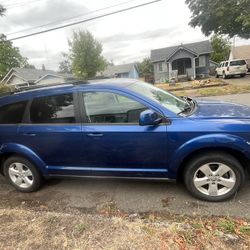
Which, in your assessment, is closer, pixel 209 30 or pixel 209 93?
pixel 209 93

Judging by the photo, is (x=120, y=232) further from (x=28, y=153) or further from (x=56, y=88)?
(x=56, y=88)

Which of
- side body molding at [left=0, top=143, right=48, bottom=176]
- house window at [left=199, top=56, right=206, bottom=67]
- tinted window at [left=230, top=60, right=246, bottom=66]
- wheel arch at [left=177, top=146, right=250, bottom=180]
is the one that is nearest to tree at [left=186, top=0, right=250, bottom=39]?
tinted window at [left=230, top=60, right=246, bottom=66]

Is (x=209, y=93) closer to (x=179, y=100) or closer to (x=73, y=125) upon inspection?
(x=179, y=100)

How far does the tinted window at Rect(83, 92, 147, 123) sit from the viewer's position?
153 inches

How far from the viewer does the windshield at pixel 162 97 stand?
397 cm

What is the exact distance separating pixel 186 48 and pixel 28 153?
106 ft

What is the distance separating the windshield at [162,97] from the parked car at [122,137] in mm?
20

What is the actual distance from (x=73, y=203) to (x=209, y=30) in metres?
27.8

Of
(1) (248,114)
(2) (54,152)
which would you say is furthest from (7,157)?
(1) (248,114)

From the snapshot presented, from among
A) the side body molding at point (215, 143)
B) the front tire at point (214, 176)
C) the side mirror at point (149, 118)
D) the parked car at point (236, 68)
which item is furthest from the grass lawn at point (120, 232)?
the parked car at point (236, 68)

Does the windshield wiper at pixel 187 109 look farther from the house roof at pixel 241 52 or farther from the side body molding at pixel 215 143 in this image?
the house roof at pixel 241 52

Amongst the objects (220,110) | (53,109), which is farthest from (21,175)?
(220,110)

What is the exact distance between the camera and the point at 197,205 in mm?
3738

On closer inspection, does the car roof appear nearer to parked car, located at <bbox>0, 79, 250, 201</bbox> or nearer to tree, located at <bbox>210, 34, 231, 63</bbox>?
parked car, located at <bbox>0, 79, 250, 201</bbox>
